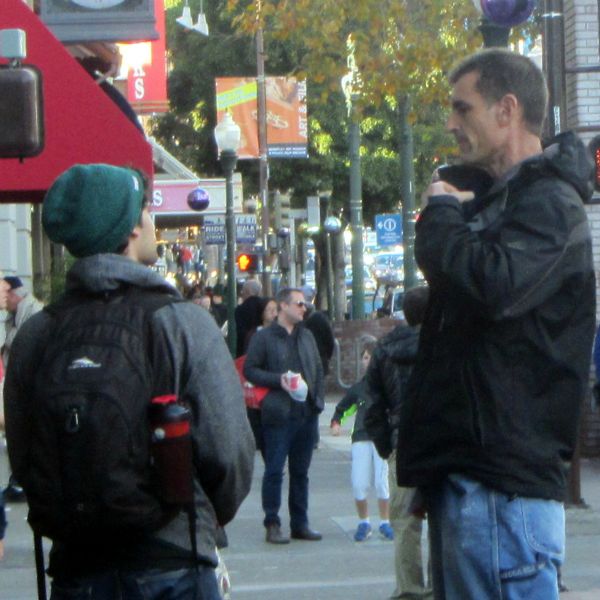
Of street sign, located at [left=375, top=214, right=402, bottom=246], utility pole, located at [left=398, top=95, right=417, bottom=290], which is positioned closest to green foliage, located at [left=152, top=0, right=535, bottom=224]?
street sign, located at [left=375, top=214, right=402, bottom=246]

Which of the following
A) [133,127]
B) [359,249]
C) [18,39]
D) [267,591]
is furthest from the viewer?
[359,249]

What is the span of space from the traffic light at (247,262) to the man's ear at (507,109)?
24224 millimetres

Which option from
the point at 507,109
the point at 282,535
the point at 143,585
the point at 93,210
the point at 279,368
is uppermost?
the point at 507,109

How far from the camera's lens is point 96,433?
337 cm

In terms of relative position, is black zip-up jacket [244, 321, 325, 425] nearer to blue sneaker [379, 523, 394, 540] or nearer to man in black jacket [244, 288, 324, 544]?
man in black jacket [244, 288, 324, 544]

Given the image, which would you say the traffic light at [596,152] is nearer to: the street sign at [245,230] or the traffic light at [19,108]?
the traffic light at [19,108]

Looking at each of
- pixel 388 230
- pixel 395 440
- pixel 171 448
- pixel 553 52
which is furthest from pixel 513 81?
pixel 388 230

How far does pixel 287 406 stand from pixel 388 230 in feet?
68.5

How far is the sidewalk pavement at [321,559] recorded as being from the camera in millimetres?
9328

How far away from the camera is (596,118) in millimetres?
15508

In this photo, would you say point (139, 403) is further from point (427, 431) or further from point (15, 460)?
point (427, 431)

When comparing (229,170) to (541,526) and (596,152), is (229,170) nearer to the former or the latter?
(596,152)

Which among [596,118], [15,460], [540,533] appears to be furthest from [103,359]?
[596,118]

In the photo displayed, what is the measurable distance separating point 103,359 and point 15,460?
1.22 ft
